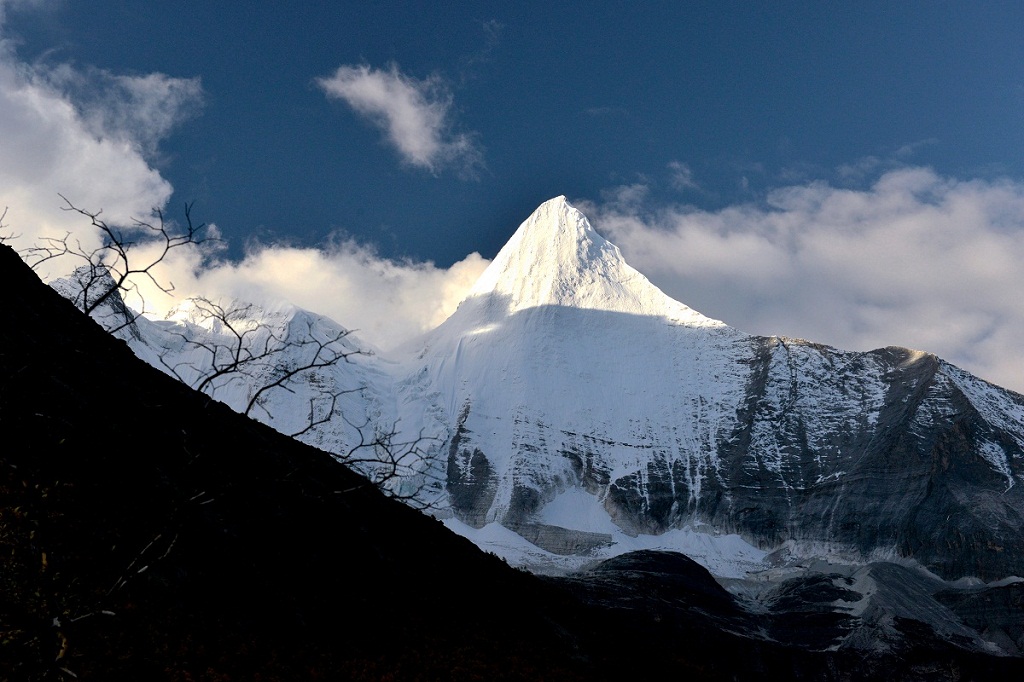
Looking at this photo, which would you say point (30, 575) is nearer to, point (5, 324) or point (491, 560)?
point (5, 324)

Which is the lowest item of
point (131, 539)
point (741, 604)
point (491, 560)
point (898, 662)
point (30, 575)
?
point (30, 575)

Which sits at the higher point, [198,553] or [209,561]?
[198,553]

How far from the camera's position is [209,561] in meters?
25.0

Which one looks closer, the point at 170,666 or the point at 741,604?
the point at 170,666

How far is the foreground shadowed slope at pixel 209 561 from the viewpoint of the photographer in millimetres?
18094

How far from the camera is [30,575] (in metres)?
14.4

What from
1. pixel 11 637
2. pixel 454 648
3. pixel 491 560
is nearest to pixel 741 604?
pixel 491 560

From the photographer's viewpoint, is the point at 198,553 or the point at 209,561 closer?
the point at 198,553

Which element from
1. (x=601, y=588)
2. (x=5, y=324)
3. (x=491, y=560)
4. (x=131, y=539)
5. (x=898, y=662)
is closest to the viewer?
(x=131, y=539)

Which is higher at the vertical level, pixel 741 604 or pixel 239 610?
pixel 741 604

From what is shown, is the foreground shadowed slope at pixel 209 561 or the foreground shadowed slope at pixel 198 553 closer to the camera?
the foreground shadowed slope at pixel 209 561

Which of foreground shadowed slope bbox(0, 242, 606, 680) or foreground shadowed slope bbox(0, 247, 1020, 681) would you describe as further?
foreground shadowed slope bbox(0, 242, 606, 680)

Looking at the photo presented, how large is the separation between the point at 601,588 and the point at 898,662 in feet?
148

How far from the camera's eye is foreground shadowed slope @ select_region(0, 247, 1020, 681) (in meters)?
18.1
